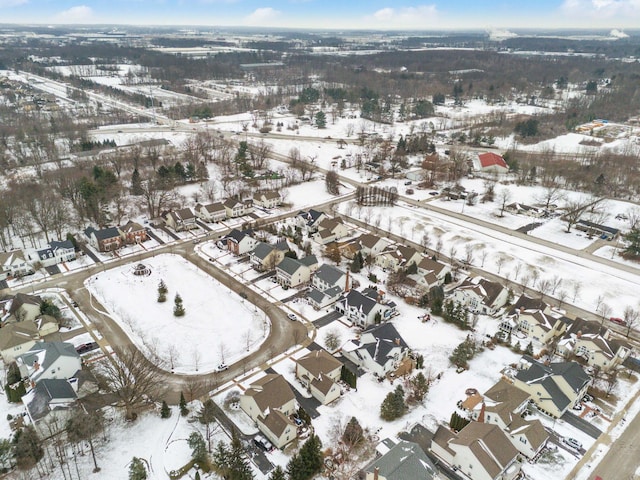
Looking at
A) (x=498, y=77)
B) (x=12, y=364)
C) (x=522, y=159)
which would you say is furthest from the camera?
(x=498, y=77)

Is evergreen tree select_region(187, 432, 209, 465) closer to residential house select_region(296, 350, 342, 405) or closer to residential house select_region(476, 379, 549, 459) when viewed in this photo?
residential house select_region(296, 350, 342, 405)

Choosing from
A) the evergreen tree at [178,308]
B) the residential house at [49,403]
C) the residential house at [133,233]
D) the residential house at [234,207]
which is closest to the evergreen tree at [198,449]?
the residential house at [49,403]

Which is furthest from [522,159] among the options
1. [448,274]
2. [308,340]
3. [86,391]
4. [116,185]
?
[86,391]

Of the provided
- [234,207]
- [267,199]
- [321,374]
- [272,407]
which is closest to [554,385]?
[321,374]

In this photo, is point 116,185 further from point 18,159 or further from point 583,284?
point 583,284

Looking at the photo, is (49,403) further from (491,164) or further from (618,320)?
(491,164)
